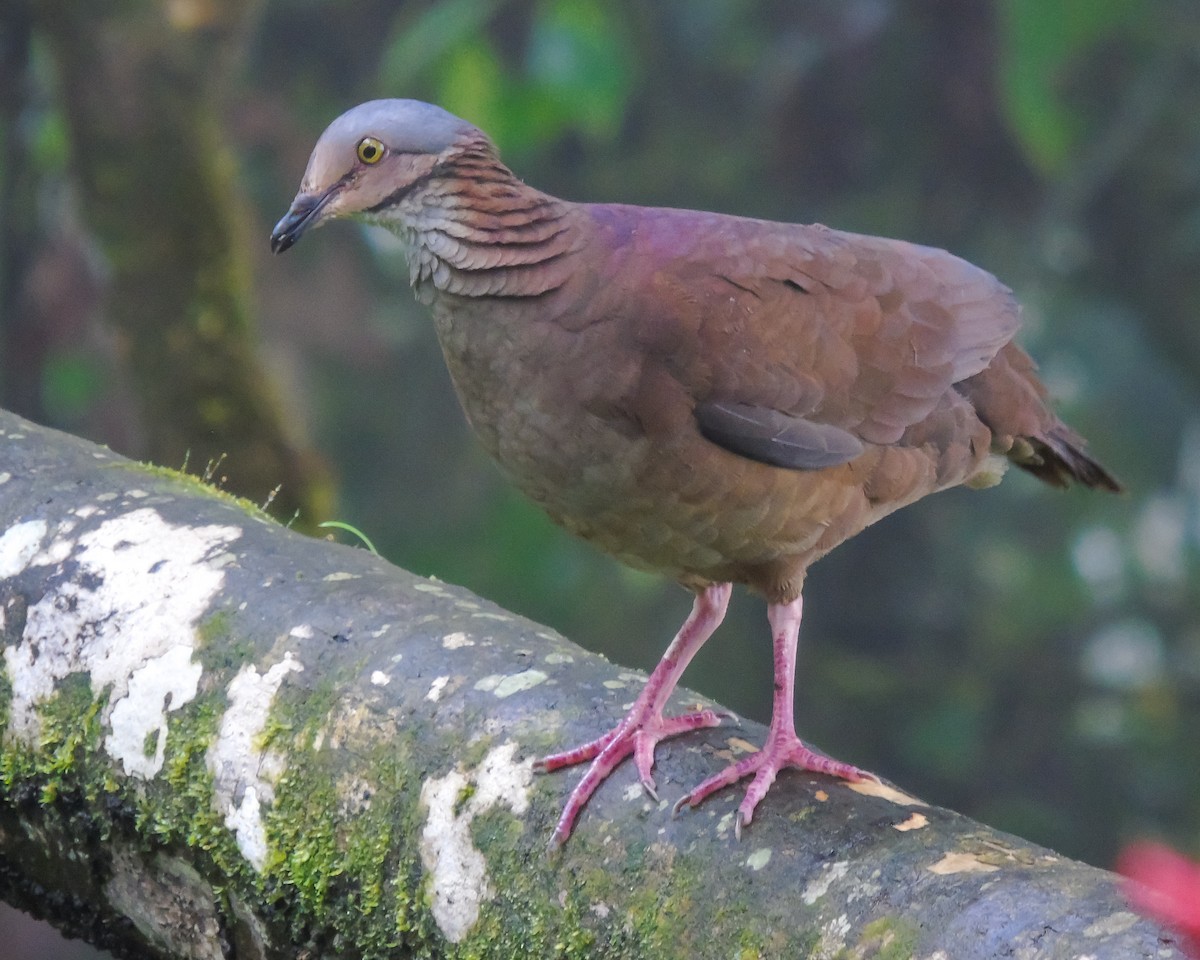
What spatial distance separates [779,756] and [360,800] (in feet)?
2.09

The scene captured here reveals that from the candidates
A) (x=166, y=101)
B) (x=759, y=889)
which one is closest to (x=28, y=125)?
(x=166, y=101)

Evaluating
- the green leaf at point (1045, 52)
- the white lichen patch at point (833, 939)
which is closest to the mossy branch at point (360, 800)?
the white lichen patch at point (833, 939)

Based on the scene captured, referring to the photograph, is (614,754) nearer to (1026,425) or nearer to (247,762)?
(247,762)

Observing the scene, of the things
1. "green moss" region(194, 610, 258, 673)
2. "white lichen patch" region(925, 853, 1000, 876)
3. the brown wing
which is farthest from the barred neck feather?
"white lichen patch" region(925, 853, 1000, 876)

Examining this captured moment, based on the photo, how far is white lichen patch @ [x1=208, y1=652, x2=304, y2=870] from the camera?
199 cm

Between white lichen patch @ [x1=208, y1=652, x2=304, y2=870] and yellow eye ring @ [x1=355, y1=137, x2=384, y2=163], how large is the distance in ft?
2.73

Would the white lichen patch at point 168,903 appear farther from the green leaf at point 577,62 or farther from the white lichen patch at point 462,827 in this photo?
the green leaf at point 577,62

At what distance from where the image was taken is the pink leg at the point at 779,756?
6.31 ft

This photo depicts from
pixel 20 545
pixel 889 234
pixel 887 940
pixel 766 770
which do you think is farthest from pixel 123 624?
pixel 889 234

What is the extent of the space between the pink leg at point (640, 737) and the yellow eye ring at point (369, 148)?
0.98 m

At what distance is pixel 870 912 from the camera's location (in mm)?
1636

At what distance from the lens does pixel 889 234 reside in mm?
6156

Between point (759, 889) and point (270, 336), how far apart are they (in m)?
5.26

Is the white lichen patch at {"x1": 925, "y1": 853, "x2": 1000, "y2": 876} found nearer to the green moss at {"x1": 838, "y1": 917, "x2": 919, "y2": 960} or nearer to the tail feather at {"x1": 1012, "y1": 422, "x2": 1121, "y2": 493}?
the green moss at {"x1": 838, "y1": 917, "x2": 919, "y2": 960}
